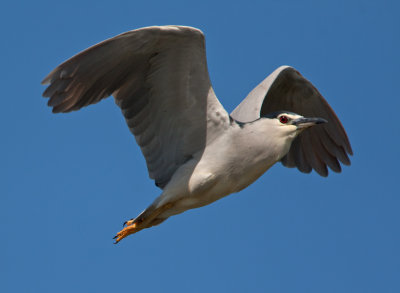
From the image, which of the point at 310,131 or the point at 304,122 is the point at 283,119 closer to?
the point at 304,122

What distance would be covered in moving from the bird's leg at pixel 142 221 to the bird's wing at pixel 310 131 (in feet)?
6.96

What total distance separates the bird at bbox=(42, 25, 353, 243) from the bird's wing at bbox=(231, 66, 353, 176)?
1297mm

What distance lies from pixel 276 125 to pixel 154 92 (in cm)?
125

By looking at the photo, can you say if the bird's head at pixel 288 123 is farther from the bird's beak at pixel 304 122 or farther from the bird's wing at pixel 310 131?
the bird's wing at pixel 310 131

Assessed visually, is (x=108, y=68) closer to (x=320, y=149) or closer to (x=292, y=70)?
(x=292, y=70)

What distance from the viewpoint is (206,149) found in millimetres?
7973

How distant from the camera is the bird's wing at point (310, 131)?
9500 millimetres

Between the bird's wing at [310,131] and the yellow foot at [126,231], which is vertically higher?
the bird's wing at [310,131]

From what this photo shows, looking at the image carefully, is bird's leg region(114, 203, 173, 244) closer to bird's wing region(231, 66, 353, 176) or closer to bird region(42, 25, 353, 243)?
bird region(42, 25, 353, 243)

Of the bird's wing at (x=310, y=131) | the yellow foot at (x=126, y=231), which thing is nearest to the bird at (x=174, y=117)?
the yellow foot at (x=126, y=231)

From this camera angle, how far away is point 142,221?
8.05 meters

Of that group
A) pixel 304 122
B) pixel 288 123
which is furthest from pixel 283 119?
pixel 304 122

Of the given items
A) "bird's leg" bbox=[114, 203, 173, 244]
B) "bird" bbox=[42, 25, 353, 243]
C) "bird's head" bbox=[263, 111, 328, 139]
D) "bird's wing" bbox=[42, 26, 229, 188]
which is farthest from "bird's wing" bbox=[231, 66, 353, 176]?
"bird's leg" bbox=[114, 203, 173, 244]

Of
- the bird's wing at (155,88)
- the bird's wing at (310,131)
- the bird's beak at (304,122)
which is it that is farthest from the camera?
the bird's wing at (310,131)
